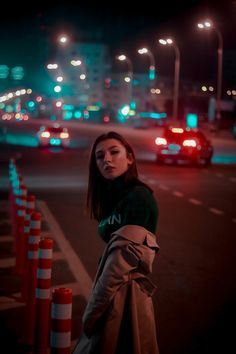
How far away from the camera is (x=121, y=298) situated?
414 centimetres

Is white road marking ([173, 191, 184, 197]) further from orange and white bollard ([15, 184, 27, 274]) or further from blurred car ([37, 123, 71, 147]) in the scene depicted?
blurred car ([37, 123, 71, 147])

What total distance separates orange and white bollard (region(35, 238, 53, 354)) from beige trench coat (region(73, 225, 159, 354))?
1.86 meters

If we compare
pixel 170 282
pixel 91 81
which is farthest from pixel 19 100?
pixel 170 282

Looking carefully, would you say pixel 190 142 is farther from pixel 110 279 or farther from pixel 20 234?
pixel 110 279

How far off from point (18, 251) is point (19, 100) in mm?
131945

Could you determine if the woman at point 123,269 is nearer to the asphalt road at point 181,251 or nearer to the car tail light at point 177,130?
the asphalt road at point 181,251

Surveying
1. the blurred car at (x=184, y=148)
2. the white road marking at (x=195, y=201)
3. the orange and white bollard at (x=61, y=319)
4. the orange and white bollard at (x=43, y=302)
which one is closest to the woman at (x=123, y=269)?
the orange and white bollard at (x=61, y=319)

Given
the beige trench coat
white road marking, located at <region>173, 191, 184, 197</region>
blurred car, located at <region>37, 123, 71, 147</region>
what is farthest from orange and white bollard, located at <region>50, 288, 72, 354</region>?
blurred car, located at <region>37, 123, 71, 147</region>

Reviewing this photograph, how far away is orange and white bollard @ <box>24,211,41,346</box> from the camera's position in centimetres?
686

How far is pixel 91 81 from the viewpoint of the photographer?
16325 centimetres

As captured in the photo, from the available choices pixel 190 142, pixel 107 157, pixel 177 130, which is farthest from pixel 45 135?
pixel 107 157

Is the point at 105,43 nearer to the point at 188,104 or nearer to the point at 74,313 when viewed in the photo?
the point at 188,104

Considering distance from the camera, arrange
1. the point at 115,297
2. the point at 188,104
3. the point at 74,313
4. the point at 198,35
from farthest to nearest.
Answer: the point at 188,104 → the point at 198,35 → the point at 74,313 → the point at 115,297

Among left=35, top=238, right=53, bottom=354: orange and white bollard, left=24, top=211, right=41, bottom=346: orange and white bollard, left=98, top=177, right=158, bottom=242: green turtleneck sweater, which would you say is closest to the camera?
left=98, top=177, right=158, bottom=242: green turtleneck sweater
